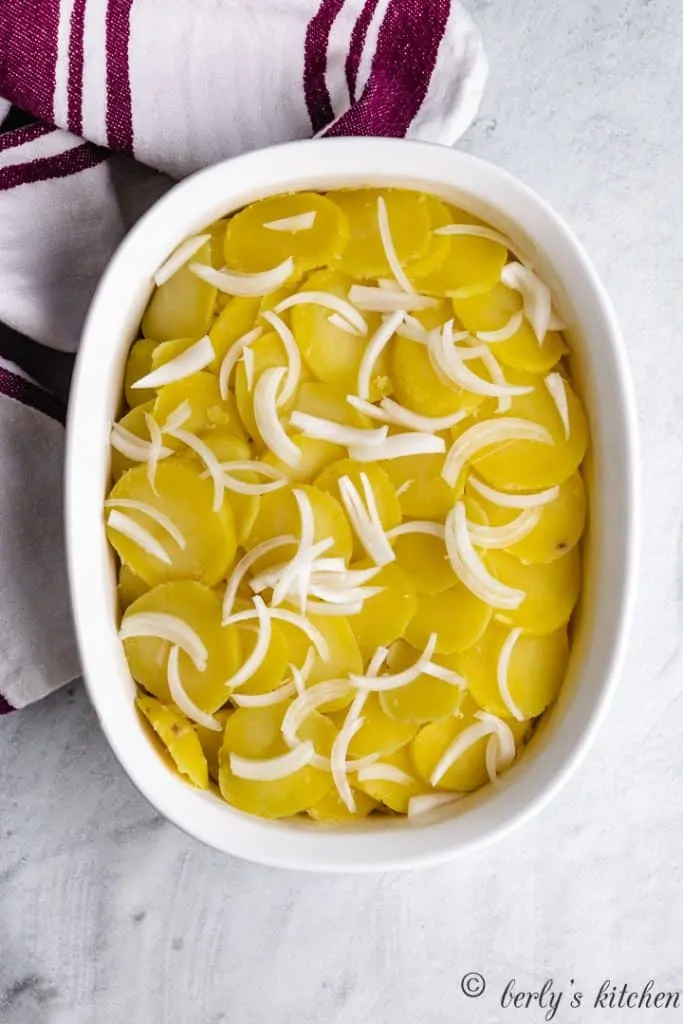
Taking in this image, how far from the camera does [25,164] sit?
0.88 m

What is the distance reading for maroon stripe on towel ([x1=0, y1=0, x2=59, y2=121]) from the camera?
2.78ft

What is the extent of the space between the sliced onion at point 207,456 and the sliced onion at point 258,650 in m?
0.07

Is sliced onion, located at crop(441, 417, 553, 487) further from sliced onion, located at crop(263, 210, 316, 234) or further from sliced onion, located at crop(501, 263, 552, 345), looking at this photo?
sliced onion, located at crop(263, 210, 316, 234)

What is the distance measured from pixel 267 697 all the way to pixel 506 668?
0.53ft

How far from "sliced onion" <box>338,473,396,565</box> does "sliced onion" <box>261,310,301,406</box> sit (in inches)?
2.7

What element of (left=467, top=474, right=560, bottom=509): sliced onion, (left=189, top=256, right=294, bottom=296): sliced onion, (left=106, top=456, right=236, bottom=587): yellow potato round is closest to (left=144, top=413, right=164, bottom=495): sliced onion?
(left=106, top=456, right=236, bottom=587): yellow potato round

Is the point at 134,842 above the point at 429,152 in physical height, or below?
below

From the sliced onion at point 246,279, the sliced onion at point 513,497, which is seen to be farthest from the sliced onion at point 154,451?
the sliced onion at point 513,497

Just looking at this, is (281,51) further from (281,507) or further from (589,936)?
(589,936)

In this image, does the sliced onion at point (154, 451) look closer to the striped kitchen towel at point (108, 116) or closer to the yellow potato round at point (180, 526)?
the yellow potato round at point (180, 526)

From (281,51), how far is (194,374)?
260 mm

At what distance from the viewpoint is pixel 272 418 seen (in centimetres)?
79

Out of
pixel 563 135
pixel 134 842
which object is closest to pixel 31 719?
pixel 134 842

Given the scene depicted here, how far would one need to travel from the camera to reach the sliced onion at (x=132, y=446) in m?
0.81
